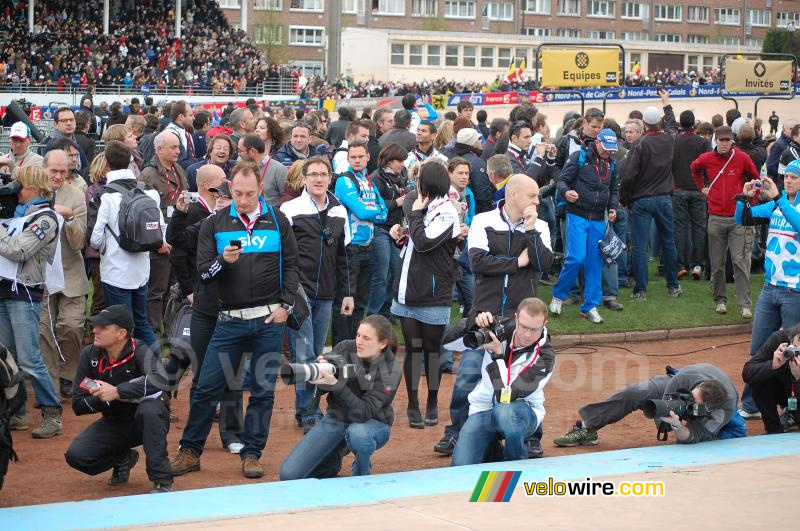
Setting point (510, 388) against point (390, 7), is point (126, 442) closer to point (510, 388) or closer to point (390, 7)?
point (510, 388)

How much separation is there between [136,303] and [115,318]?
6.59ft

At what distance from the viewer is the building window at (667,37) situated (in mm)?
95500

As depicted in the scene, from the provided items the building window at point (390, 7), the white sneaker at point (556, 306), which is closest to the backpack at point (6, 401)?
the white sneaker at point (556, 306)

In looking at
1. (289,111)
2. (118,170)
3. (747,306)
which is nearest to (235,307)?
(118,170)

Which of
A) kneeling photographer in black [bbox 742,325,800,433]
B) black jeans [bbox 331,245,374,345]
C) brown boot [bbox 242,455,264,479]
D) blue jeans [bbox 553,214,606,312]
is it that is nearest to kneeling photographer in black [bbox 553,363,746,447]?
kneeling photographer in black [bbox 742,325,800,433]

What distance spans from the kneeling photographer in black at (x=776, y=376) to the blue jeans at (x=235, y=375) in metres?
3.93

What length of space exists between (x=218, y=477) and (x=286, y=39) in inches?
2927

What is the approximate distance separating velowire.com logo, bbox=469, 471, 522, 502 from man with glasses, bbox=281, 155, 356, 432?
2301 millimetres

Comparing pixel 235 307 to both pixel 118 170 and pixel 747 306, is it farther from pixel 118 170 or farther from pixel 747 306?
pixel 747 306

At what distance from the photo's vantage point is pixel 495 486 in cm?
689

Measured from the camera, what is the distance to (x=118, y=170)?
943 cm

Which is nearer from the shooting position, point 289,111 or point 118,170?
point 118,170

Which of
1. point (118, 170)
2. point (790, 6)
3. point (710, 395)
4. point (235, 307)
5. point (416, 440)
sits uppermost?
point (790, 6)

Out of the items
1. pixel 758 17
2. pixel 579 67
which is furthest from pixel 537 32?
pixel 579 67
